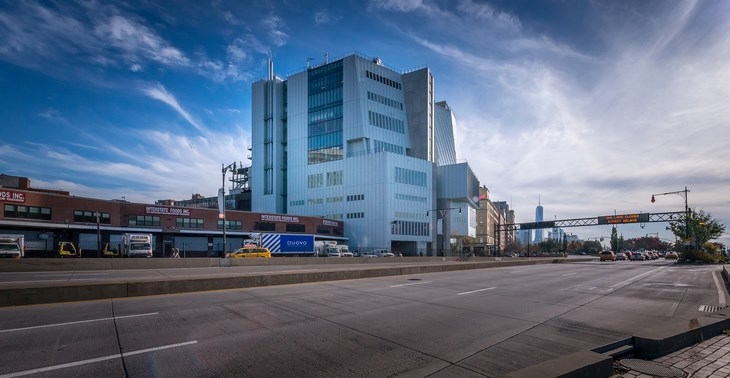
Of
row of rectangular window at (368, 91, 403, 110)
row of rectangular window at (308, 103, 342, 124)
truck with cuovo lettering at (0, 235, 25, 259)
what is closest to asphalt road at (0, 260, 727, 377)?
truck with cuovo lettering at (0, 235, 25, 259)

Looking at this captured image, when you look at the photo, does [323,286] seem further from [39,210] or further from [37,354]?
[39,210]

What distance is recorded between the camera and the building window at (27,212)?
138ft

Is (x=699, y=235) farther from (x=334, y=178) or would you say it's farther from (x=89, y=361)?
(x=89, y=361)

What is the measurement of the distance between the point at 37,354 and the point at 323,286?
1078 centimetres

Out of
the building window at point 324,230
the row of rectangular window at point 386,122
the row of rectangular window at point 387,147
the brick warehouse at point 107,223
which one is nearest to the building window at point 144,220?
the brick warehouse at point 107,223

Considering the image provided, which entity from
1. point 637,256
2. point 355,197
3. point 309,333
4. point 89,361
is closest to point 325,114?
point 355,197

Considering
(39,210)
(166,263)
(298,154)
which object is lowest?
(166,263)

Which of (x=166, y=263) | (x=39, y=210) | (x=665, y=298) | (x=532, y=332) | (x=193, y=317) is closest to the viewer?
(x=532, y=332)

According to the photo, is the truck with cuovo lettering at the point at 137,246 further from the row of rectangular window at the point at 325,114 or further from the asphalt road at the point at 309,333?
the row of rectangular window at the point at 325,114

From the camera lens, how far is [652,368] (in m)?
5.99

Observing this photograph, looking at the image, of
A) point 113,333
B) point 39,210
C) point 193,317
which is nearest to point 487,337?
point 193,317

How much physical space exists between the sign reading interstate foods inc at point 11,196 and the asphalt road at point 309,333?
142ft

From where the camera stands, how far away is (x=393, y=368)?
231 inches

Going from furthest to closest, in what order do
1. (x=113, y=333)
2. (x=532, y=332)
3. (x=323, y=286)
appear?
(x=323, y=286) < (x=532, y=332) < (x=113, y=333)
